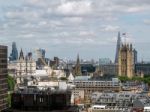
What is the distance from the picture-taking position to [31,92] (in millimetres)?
43469

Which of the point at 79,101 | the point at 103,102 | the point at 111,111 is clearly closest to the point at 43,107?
the point at 111,111

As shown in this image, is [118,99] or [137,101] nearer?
[137,101]

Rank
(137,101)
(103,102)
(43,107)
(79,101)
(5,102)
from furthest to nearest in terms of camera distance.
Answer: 1. (79,101)
2. (103,102)
3. (137,101)
4. (5,102)
5. (43,107)

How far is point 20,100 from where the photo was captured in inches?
1662

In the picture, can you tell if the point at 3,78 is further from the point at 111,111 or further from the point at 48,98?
the point at 48,98

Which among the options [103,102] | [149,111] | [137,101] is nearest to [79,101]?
[103,102]

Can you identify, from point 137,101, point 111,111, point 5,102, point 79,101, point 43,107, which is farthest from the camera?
point 79,101

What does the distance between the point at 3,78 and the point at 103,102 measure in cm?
4175

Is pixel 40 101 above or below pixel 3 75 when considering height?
below

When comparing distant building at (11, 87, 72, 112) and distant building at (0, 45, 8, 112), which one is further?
distant building at (0, 45, 8, 112)

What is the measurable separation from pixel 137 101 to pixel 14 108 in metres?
106

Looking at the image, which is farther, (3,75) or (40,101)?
(3,75)

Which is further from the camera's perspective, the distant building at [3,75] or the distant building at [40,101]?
the distant building at [3,75]

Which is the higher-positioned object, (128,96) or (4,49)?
(4,49)
